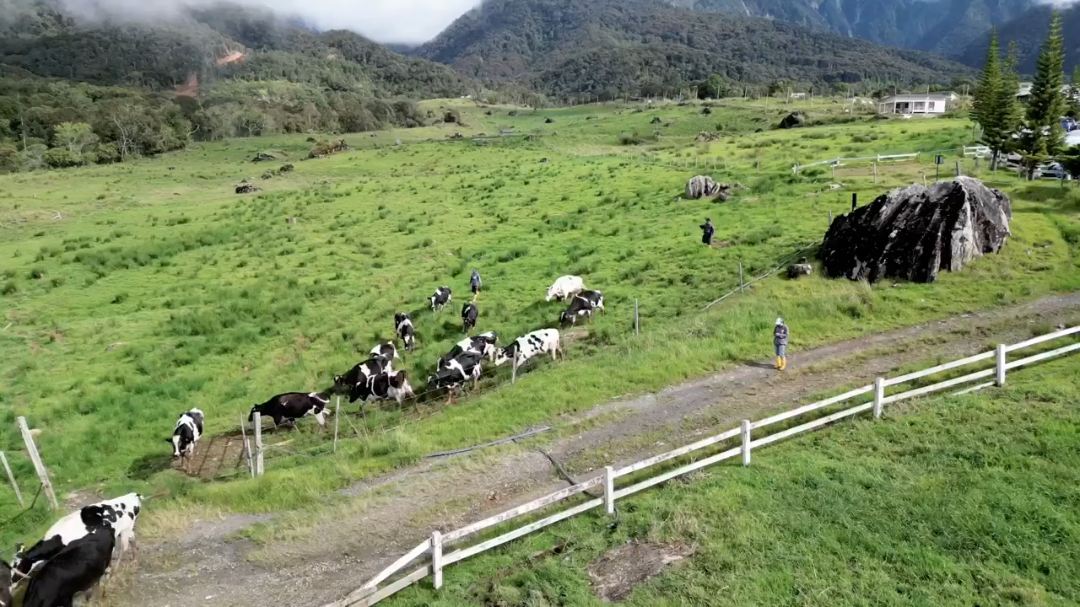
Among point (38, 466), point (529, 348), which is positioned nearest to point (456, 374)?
point (529, 348)

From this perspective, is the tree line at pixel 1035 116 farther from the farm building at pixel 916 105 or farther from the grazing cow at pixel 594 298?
the farm building at pixel 916 105

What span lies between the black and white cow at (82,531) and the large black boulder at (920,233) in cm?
2447

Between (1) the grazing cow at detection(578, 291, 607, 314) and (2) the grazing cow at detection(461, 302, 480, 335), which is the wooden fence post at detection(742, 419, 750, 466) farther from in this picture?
(2) the grazing cow at detection(461, 302, 480, 335)

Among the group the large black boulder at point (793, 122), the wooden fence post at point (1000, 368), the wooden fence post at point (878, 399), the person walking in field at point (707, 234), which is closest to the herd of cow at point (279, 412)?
the person walking in field at point (707, 234)

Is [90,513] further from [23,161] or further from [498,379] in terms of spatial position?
[23,161]

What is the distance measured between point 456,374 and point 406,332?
536cm

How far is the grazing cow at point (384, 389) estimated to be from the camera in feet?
68.8

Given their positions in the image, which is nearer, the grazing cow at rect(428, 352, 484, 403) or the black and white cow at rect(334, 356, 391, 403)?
the grazing cow at rect(428, 352, 484, 403)

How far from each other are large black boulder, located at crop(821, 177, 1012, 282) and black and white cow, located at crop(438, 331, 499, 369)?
13973mm

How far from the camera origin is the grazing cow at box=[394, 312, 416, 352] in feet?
83.8

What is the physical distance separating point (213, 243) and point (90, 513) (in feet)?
115

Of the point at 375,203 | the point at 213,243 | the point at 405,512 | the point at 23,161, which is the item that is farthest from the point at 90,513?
the point at 23,161

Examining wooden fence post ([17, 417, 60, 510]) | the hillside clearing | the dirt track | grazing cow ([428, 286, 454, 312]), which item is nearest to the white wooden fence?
the dirt track

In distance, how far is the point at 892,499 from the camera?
12867mm
